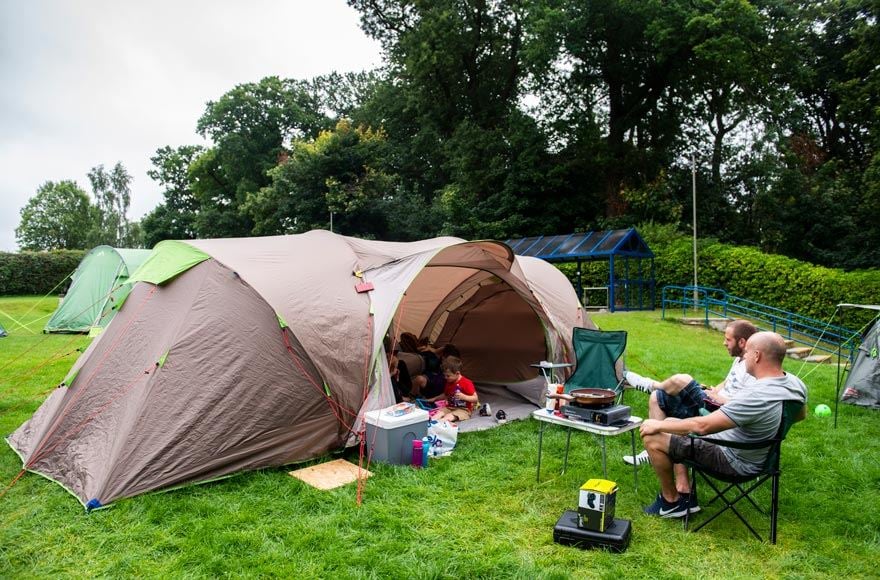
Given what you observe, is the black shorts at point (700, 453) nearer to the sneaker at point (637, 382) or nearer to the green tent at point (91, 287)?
the sneaker at point (637, 382)

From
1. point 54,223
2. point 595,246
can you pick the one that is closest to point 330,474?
point 595,246

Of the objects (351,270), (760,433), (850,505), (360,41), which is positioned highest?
(360,41)

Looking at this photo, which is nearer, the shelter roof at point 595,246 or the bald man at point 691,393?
the bald man at point 691,393

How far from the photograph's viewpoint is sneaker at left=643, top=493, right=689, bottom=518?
12.2ft

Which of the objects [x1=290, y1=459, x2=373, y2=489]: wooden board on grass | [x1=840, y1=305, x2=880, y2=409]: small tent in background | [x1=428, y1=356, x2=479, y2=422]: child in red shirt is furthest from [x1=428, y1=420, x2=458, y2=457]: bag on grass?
[x1=840, y1=305, x2=880, y2=409]: small tent in background

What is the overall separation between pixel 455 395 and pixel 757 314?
10553 millimetres

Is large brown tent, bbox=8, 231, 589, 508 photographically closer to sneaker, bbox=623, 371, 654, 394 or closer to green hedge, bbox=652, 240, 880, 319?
sneaker, bbox=623, 371, 654, 394

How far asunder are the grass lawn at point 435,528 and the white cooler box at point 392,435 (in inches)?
5.6

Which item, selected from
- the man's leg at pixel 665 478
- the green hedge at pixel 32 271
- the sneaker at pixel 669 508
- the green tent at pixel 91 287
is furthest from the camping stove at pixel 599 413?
the green hedge at pixel 32 271

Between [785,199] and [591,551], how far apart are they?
19.7m

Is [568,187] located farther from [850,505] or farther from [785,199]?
[850,505]

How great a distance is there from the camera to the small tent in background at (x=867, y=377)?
672 centimetres

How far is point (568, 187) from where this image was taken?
21000 millimetres

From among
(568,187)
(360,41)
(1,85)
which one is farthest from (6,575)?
(360,41)
